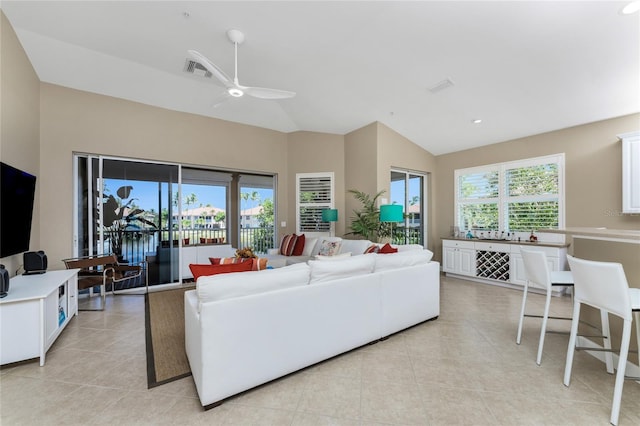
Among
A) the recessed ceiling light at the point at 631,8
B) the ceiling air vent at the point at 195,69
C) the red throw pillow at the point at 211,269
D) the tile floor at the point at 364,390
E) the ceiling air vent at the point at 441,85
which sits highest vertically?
the ceiling air vent at the point at 195,69

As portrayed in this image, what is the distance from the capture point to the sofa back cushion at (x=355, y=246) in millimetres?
4633

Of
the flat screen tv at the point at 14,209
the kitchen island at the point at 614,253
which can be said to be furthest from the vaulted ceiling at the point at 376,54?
the kitchen island at the point at 614,253

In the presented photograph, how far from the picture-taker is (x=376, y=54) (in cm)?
356

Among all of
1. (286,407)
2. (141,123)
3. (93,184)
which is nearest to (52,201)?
(93,184)

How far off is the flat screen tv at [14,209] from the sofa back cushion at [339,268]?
3.10 meters

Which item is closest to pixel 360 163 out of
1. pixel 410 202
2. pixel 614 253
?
pixel 410 202

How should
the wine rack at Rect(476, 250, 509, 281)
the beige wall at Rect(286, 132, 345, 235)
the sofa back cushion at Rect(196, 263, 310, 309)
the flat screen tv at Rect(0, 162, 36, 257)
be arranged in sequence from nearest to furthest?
the sofa back cushion at Rect(196, 263, 310, 309) → the flat screen tv at Rect(0, 162, 36, 257) → the wine rack at Rect(476, 250, 509, 281) → the beige wall at Rect(286, 132, 345, 235)

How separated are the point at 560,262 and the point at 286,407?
4863 mm

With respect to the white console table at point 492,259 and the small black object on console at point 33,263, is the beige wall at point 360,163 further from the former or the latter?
the small black object on console at point 33,263

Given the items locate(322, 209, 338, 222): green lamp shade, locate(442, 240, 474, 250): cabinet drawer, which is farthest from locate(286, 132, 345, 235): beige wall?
locate(442, 240, 474, 250): cabinet drawer

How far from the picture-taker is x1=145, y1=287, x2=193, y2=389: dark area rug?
2305mm

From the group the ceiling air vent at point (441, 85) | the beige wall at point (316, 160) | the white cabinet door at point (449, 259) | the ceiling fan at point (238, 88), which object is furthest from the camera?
the beige wall at point (316, 160)

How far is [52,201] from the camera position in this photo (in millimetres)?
4094

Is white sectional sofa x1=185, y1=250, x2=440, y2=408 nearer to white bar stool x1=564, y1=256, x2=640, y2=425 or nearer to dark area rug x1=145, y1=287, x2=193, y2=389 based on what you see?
dark area rug x1=145, y1=287, x2=193, y2=389
